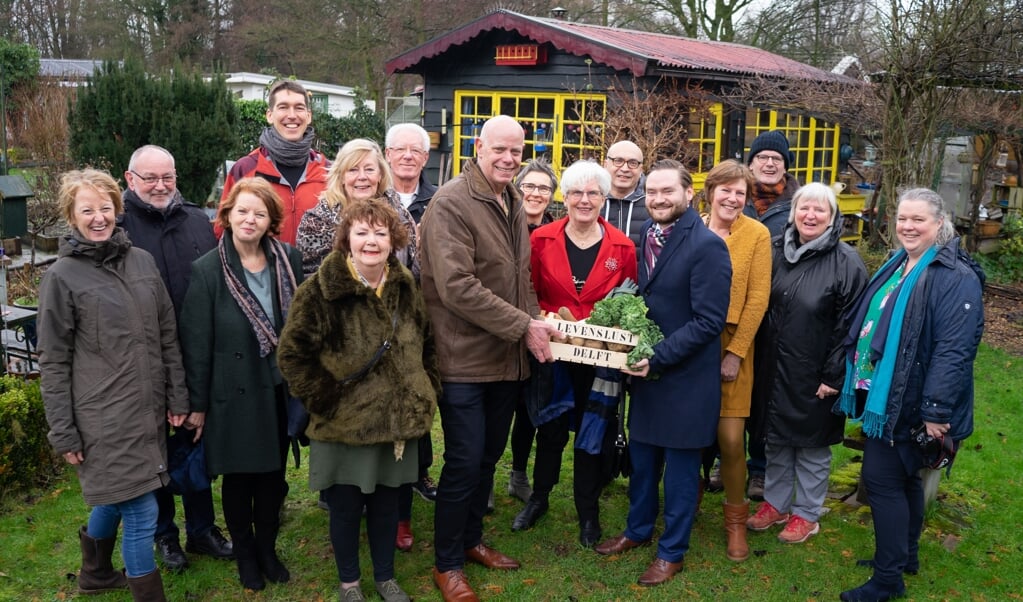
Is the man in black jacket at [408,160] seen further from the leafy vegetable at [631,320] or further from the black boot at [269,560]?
the black boot at [269,560]

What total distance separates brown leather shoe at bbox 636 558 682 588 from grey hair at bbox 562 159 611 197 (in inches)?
75.2

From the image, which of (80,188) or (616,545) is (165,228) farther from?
(616,545)

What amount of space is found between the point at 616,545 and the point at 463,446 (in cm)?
113

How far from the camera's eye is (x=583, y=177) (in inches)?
161

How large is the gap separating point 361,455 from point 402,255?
104cm

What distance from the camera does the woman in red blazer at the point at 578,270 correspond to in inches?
163

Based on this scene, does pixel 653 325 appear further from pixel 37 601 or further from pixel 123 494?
pixel 37 601

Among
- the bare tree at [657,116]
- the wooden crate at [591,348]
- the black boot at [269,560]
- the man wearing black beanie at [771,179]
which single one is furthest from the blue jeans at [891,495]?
the bare tree at [657,116]

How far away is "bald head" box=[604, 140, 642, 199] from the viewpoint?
16.3 feet

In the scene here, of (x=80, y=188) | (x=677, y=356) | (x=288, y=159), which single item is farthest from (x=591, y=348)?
(x=80, y=188)

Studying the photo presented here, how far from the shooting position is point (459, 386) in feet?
12.5

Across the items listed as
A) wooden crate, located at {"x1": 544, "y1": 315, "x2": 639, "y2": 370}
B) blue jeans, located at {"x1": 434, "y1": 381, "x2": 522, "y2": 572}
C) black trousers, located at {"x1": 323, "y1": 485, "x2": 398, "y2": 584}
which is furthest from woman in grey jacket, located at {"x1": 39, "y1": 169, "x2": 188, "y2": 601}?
wooden crate, located at {"x1": 544, "y1": 315, "x2": 639, "y2": 370}

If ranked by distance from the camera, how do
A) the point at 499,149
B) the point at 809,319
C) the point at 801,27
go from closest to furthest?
1. the point at 499,149
2. the point at 809,319
3. the point at 801,27

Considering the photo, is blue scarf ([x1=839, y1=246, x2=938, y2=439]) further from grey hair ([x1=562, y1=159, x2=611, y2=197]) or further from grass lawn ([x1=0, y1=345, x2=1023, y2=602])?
grey hair ([x1=562, y1=159, x2=611, y2=197])
